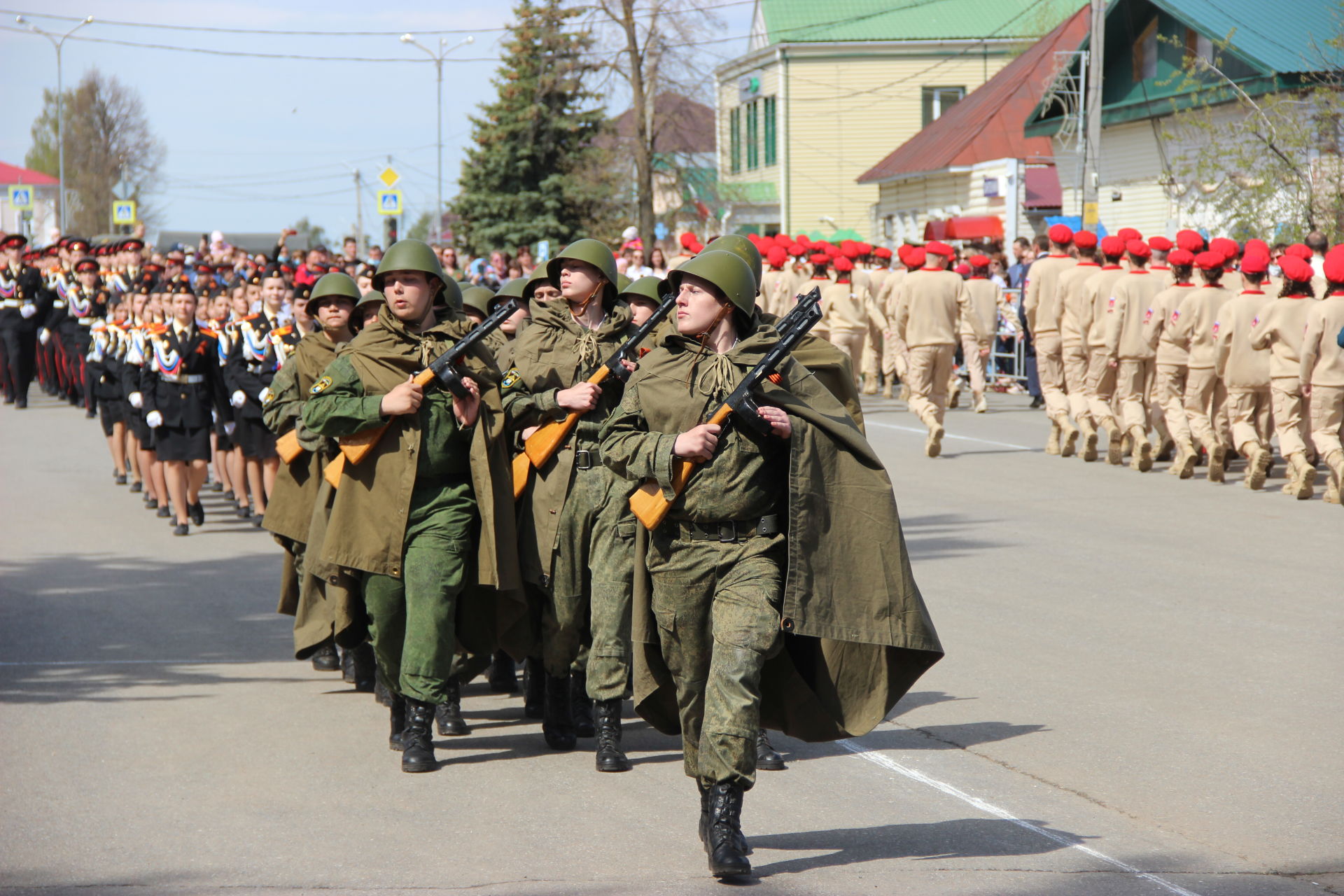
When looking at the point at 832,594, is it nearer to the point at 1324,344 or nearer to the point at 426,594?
the point at 426,594

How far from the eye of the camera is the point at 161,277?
18.2 metres

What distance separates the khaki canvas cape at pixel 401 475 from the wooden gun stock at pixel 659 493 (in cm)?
147

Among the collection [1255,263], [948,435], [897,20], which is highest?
[897,20]

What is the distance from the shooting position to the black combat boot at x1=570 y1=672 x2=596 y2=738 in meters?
7.04

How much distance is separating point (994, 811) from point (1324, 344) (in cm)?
915

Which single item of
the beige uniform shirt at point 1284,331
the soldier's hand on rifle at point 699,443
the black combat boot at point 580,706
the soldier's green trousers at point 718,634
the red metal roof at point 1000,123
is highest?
the red metal roof at point 1000,123

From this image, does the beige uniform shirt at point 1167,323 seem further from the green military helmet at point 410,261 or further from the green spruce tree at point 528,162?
the green spruce tree at point 528,162

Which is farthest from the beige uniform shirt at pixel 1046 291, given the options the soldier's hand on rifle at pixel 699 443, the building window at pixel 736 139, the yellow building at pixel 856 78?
the building window at pixel 736 139

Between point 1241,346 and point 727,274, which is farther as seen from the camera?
point 1241,346

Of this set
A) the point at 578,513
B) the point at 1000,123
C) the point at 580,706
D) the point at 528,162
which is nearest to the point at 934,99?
the point at 1000,123

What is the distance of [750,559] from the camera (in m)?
5.11

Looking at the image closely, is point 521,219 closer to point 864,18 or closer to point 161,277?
point 864,18

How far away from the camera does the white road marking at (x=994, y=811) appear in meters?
5.02

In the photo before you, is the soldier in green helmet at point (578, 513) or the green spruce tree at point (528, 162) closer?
the soldier in green helmet at point (578, 513)
